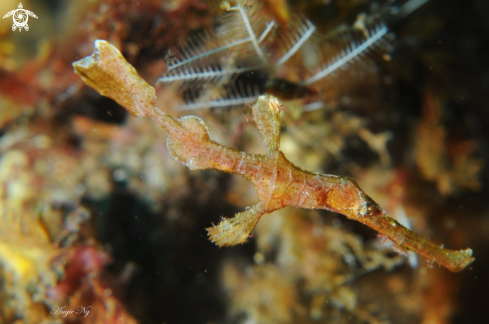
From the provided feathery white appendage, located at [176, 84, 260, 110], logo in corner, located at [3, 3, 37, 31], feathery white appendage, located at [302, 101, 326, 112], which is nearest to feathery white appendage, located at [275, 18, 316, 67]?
feathery white appendage, located at [176, 84, 260, 110]

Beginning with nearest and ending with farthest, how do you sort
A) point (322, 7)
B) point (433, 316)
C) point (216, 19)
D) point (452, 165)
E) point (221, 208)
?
point (216, 19), point (322, 7), point (221, 208), point (433, 316), point (452, 165)

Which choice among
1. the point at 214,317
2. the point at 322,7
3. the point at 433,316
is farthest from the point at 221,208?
the point at 433,316

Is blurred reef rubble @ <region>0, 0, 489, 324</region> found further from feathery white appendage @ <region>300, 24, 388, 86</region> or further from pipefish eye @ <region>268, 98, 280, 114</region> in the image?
pipefish eye @ <region>268, 98, 280, 114</region>

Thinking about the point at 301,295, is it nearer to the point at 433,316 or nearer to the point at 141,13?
the point at 433,316

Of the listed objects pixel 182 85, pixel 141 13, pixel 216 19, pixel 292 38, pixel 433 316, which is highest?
pixel 141 13

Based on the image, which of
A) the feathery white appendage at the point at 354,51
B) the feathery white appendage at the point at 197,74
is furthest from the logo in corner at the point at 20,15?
the feathery white appendage at the point at 354,51

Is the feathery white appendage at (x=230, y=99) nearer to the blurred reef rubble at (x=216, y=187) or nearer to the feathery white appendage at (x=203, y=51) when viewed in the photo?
the blurred reef rubble at (x=216, y=187)

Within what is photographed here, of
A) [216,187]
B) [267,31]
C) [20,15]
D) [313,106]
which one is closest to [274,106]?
[267,31]
